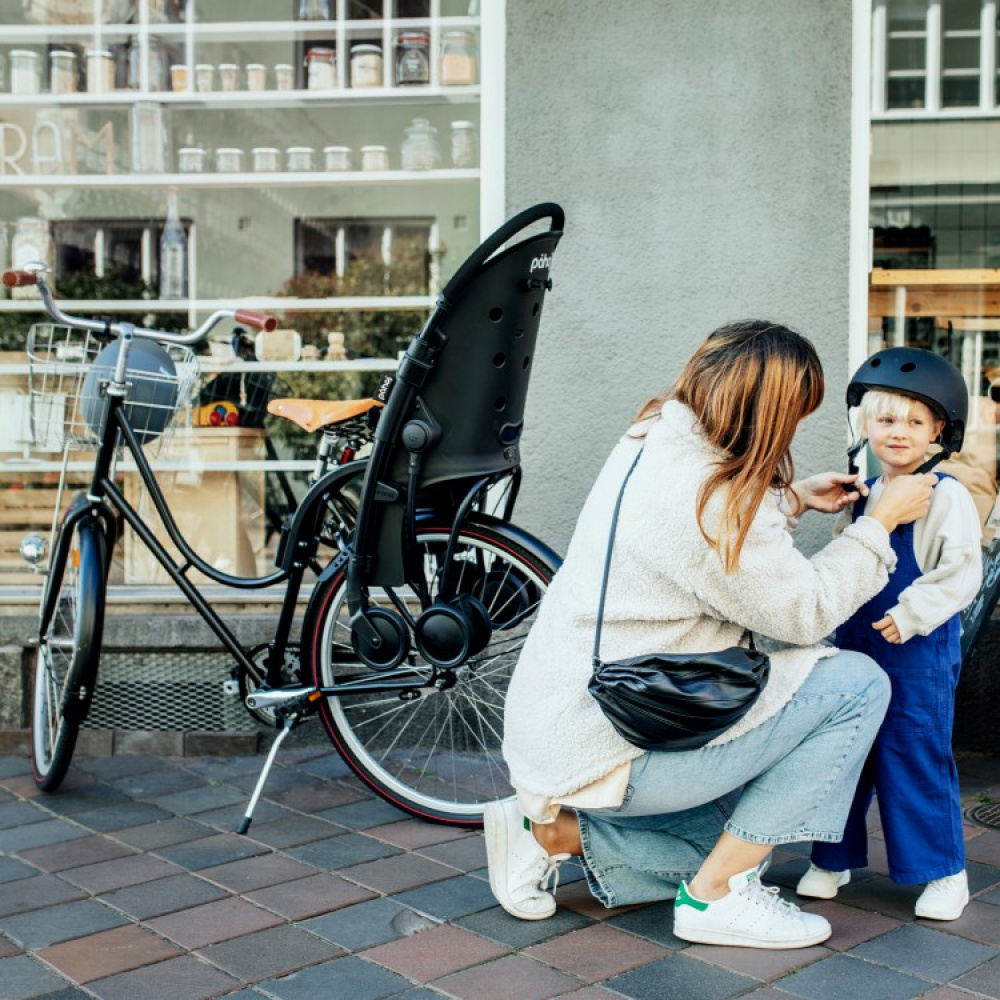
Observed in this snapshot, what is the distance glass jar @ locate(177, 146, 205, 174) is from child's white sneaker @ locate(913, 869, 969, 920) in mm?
3679

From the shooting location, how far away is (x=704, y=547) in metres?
2.84

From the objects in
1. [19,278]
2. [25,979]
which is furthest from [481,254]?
[25,979]

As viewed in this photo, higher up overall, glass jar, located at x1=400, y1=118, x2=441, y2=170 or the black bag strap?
glass jar, located at x1=400, y1=118, x2=441, y2=170

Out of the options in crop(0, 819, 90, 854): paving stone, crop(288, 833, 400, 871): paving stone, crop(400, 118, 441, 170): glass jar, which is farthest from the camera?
crop(400, 118, 441, 170): glass jar

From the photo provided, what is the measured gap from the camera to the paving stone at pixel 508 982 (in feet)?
9.11

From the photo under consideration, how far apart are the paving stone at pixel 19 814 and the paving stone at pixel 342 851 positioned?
33.8 inches

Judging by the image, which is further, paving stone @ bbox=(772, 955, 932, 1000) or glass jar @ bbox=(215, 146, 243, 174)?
glass jar @ bbox=(215, 146, 243, 174)

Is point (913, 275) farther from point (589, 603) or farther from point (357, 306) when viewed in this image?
point (589, 603)

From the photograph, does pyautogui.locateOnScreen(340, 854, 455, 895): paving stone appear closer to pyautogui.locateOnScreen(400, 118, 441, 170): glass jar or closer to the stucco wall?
the stucco wall

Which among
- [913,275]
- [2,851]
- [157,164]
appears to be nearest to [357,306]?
[157,164]

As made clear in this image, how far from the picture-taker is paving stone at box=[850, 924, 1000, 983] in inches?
113

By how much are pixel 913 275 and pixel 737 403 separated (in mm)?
2331

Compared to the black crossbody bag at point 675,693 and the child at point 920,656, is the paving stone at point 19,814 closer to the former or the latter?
the black crossbody bag at point 675,693

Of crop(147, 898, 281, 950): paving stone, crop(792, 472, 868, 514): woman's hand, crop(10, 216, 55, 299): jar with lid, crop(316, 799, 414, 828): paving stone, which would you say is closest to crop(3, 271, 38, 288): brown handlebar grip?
crop(10, 216, 55, 299): jar with lid
